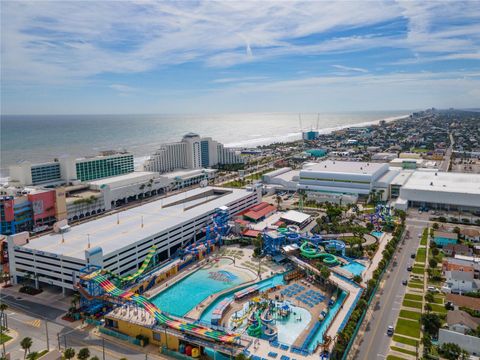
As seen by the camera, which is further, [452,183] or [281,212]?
[452,183]

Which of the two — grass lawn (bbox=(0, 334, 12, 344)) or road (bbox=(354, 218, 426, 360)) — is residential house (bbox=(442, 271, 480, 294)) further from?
grass lawn (bbox=(0, 334, 12, 344))

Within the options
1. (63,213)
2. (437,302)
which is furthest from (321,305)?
(63,213)

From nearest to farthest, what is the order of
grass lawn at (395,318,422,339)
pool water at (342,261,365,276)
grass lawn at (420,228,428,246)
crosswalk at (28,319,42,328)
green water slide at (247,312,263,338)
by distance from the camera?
grass lawn at (395,318,422,339)
green water slide at (247,312,263,338)
crosswalk at (28,319,42,328)
pool water at (342,261,365,276)
grass lawn at (420,228,428,246)

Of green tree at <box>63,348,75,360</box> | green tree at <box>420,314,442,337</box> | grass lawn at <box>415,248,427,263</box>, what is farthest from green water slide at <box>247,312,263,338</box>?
grass lawn at <box>415,248,427,263</box>

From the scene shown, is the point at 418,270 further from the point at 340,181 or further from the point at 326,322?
the point at 340,181

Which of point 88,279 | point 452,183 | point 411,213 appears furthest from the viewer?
point 452,183

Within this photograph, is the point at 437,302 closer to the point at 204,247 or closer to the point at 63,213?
the point at 204,247

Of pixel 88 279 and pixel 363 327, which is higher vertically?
pixel 88 279

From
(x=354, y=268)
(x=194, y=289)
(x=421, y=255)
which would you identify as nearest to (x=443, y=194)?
(x=421, y=255)

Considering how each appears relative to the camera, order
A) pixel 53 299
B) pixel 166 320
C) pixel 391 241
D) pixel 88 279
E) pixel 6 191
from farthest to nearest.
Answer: pixel 6 191, pixel 391 241, pixel 53 299, pixel 88 279, pixel 166 320
